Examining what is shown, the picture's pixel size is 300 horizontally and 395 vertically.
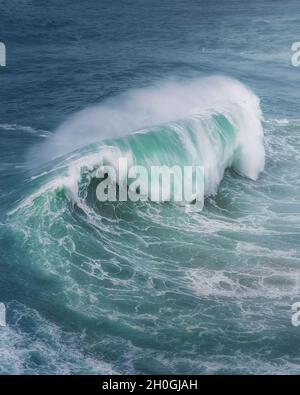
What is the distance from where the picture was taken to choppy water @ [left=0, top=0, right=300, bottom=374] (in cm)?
1897

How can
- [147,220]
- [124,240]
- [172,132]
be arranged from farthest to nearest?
[172,132]
[147,220]
[124,240]

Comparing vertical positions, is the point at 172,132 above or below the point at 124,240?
above

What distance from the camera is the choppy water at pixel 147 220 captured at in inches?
747

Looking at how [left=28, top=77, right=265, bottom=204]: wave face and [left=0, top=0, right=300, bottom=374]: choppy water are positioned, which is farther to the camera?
[left=28, top=77, right=265, bottom=204]: wave face

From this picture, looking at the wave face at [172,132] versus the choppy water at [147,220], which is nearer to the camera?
the choppy water at [147,220]

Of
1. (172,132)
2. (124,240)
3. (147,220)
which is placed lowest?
(124,240)

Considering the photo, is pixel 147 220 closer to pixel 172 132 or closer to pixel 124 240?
pixel 124 240

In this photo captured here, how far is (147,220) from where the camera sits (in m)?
26.6

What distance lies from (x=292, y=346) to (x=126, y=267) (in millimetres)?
6837

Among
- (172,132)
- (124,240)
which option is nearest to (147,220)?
(124,240)

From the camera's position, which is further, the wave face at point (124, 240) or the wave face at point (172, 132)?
the wave face at point (172, 132)

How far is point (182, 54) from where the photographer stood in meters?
52.4

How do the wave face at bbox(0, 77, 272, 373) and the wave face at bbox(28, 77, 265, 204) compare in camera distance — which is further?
the wave face at bbox(28, 77, 265, 204)
